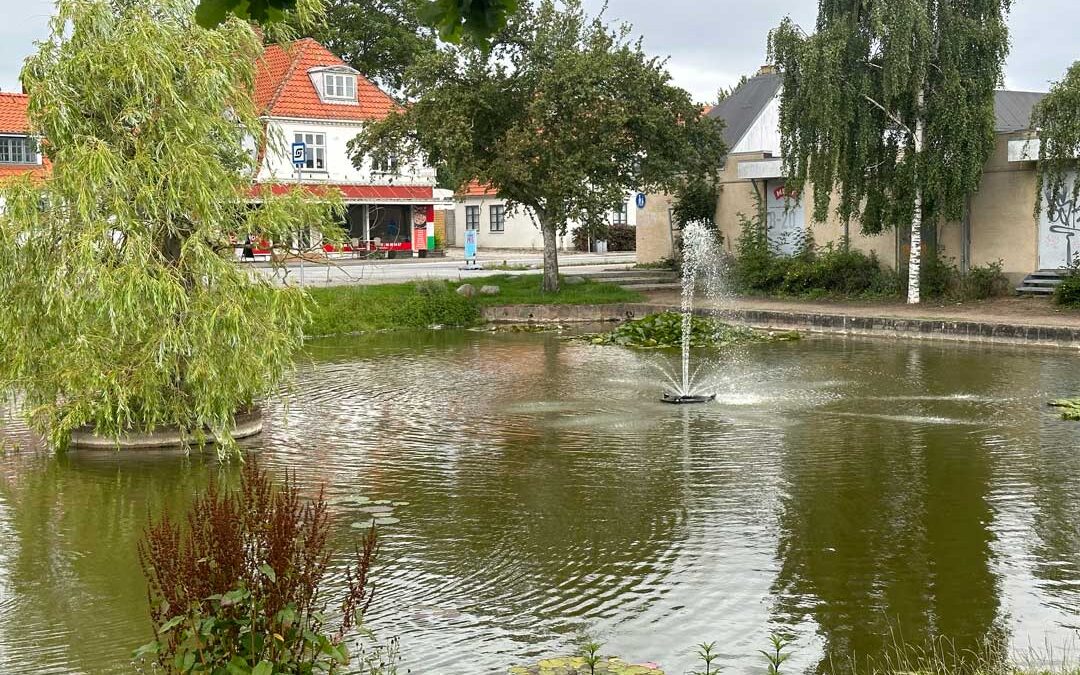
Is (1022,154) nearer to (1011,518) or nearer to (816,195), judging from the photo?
(816,195)

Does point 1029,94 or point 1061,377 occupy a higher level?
point 1029,94

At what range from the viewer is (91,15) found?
13297mm

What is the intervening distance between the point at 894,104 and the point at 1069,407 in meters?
12.0

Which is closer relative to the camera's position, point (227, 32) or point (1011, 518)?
point (1011, 518)

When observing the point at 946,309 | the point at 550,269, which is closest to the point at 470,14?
the point at 946,309

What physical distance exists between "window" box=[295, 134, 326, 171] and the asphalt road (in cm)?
418

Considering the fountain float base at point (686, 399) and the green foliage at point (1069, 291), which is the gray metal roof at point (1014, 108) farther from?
the fountain float base at point (686, 399)

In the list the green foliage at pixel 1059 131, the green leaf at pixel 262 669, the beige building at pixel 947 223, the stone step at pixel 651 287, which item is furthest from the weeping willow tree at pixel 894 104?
the green leaf at pixel 262 669

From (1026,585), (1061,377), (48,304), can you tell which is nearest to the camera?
(1026,585)

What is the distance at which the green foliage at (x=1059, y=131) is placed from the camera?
951 inches

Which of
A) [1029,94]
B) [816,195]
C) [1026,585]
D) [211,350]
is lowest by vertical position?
[1026,585]

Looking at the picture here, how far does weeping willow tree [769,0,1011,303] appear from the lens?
25.1 meters

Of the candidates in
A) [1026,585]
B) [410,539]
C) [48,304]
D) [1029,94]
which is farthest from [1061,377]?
[1029,94]

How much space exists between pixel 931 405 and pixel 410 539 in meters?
8.89
